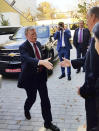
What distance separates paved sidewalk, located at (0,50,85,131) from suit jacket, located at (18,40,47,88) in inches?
34.1

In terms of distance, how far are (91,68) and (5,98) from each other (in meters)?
3.99

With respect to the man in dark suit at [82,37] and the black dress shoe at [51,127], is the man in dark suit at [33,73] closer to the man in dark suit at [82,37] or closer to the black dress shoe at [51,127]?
the black dress shoe at [51,127]

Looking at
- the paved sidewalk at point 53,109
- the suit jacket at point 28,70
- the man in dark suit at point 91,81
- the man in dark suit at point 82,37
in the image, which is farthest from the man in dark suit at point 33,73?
the man in dark suit at point 82,37

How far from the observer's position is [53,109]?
4.90 m

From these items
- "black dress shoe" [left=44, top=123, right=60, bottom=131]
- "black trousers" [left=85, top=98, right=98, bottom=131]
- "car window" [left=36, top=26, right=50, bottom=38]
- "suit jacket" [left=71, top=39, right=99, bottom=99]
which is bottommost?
"black dress shoe" [left=44, top=123, right=60, bottom=131]

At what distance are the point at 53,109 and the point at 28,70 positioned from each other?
56.9 inches

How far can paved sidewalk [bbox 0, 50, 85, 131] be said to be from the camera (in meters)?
4.17

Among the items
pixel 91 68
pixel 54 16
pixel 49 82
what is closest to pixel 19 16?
pixel 54 16

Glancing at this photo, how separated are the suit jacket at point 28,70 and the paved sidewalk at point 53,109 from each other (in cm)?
87

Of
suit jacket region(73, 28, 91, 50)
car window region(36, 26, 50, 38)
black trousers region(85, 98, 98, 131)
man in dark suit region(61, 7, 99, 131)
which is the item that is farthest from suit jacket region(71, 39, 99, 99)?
car window region(36, 26, 50, 38)

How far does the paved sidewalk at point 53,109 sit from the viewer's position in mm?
4172

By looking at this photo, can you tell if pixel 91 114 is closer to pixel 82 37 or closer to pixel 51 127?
pixel 51 127

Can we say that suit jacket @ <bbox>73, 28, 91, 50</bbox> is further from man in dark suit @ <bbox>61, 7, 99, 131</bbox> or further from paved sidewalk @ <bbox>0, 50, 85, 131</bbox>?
man in dark suit @ <bbox>61, 7, 99, 131</bbox>

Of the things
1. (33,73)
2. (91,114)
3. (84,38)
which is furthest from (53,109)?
(84,38)
